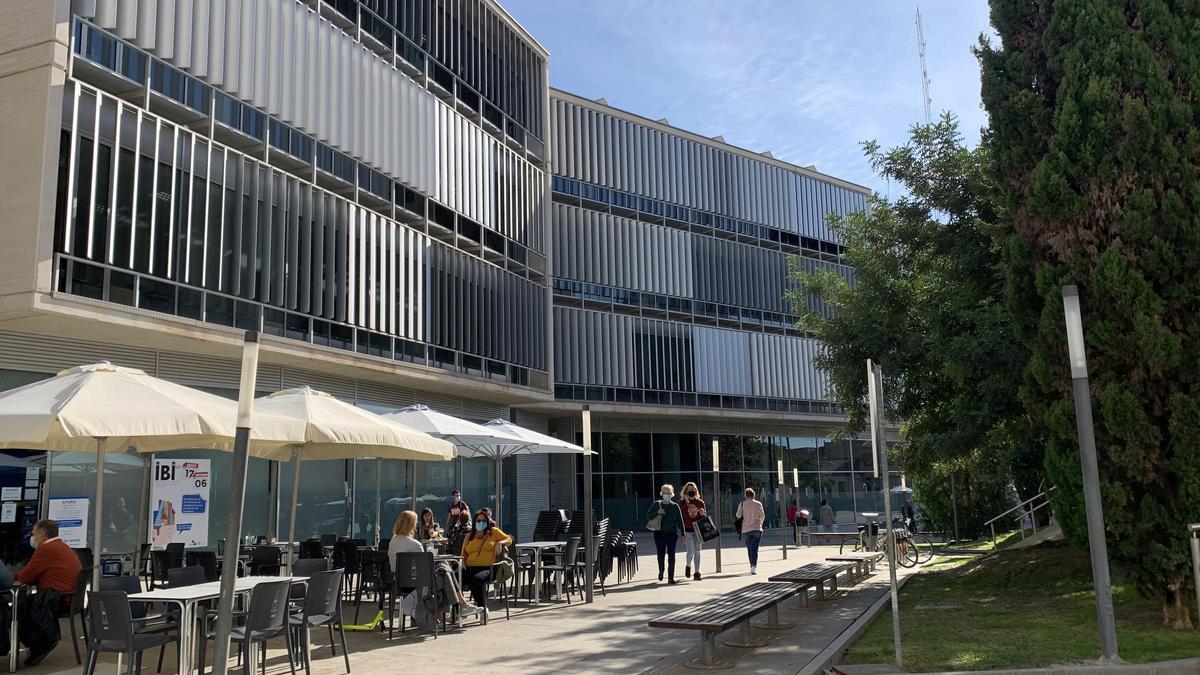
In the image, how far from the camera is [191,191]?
16219mm

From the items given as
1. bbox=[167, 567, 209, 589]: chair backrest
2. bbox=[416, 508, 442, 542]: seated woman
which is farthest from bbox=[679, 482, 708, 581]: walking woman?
bbox=[167, 567, 209, 589]: chair backrest

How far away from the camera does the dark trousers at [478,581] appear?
12.3m

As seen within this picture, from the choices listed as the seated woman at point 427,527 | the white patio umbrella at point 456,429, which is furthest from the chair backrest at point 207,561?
the seated woman at point 427,527

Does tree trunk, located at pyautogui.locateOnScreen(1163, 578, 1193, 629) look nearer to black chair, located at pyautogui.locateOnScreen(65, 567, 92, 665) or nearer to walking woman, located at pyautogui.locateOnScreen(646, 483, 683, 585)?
walking woman, located at pyautogui.locateOnScreen(646, 483, 683, 585)

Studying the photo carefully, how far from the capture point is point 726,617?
29.3 feet

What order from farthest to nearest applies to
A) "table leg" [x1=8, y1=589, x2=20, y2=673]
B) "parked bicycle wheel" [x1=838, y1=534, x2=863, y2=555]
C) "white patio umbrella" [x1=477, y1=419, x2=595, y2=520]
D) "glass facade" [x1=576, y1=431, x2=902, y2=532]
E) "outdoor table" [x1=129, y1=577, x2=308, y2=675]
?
"glass facade" [x1=576, y1=431, x2=902, y2=532]
"parked bicycle wheel" [x1=838, y1=534, x2=863, y2=555]
"white patio umbrella" [x1=477, y1=419, x2=595, y2=520]
"table leg" [x1=8, y1=589, x2=20, y2=673]
"outdoor table" [x1=129, y1=577, x2=308, y2=675]

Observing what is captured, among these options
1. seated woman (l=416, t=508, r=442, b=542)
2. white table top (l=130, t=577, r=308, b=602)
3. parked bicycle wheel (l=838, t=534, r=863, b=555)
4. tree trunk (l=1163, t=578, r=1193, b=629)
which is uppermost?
seated woman (l=416, t=508, r=442, b=542)

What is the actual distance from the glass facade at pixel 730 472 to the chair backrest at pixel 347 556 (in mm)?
19270

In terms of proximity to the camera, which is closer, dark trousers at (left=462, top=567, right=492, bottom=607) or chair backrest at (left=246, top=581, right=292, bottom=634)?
chair backrest at (left=246, top=581, right=292, bottom=634)

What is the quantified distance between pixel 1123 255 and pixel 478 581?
8.65m

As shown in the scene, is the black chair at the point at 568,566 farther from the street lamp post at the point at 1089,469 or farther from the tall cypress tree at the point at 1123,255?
the street lamp post at the point at 1089,469

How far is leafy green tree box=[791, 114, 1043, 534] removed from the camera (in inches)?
619

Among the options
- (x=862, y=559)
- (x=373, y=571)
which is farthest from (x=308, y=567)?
(x=862, y=559)

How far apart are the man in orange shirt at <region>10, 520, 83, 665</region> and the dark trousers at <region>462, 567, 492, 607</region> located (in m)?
4.68
